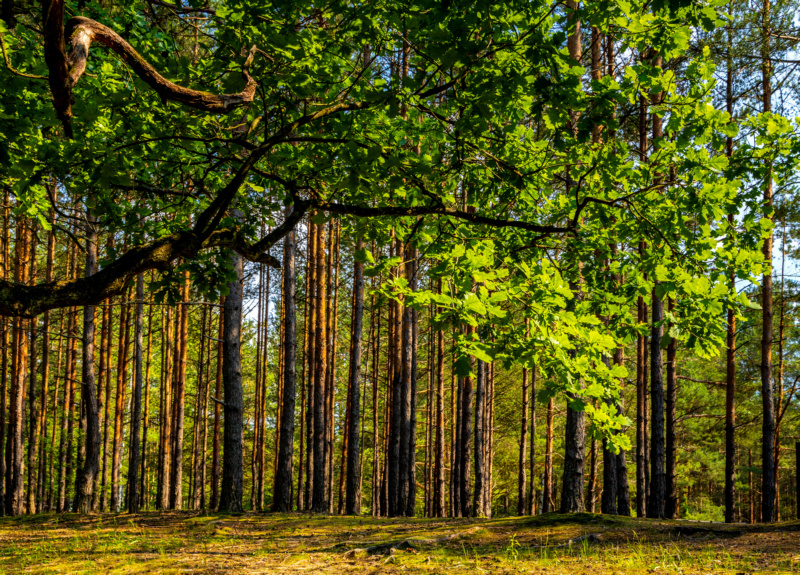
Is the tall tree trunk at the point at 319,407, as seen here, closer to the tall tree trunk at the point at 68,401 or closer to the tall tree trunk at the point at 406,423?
the tall tree trunk at the point at 406,423

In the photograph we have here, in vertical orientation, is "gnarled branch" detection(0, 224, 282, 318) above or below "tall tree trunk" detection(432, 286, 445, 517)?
above

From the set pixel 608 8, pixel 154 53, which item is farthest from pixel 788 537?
pixel 154 53

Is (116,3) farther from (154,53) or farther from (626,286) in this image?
(626,286)

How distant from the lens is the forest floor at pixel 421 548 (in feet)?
13.9

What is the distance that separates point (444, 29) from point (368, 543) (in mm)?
4761

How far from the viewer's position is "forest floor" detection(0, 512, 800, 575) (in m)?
4.24

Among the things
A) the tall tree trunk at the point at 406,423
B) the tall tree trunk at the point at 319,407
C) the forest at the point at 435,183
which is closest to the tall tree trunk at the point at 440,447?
the tall tree trunk at the point at 406,423

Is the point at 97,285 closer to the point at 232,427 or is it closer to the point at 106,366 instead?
the point at 232,427

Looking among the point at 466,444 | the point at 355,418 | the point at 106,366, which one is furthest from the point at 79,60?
the point at 106,366

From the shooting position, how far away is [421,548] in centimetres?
518

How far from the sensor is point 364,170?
3295 mm

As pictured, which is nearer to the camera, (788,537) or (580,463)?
(788,537)

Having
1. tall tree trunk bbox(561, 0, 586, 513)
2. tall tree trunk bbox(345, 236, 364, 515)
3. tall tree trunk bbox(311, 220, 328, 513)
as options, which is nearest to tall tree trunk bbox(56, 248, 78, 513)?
tall tree trunk bbox(311, 220, 328, 513)

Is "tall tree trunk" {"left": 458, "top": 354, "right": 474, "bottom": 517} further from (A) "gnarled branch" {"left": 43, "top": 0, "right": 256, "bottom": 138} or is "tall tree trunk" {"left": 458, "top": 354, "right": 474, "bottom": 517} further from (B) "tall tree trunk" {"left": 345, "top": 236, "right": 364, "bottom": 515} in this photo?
(A) "gnarled branch" {"left": 43, "top": 0, "right": 256, "bottom": 138}
